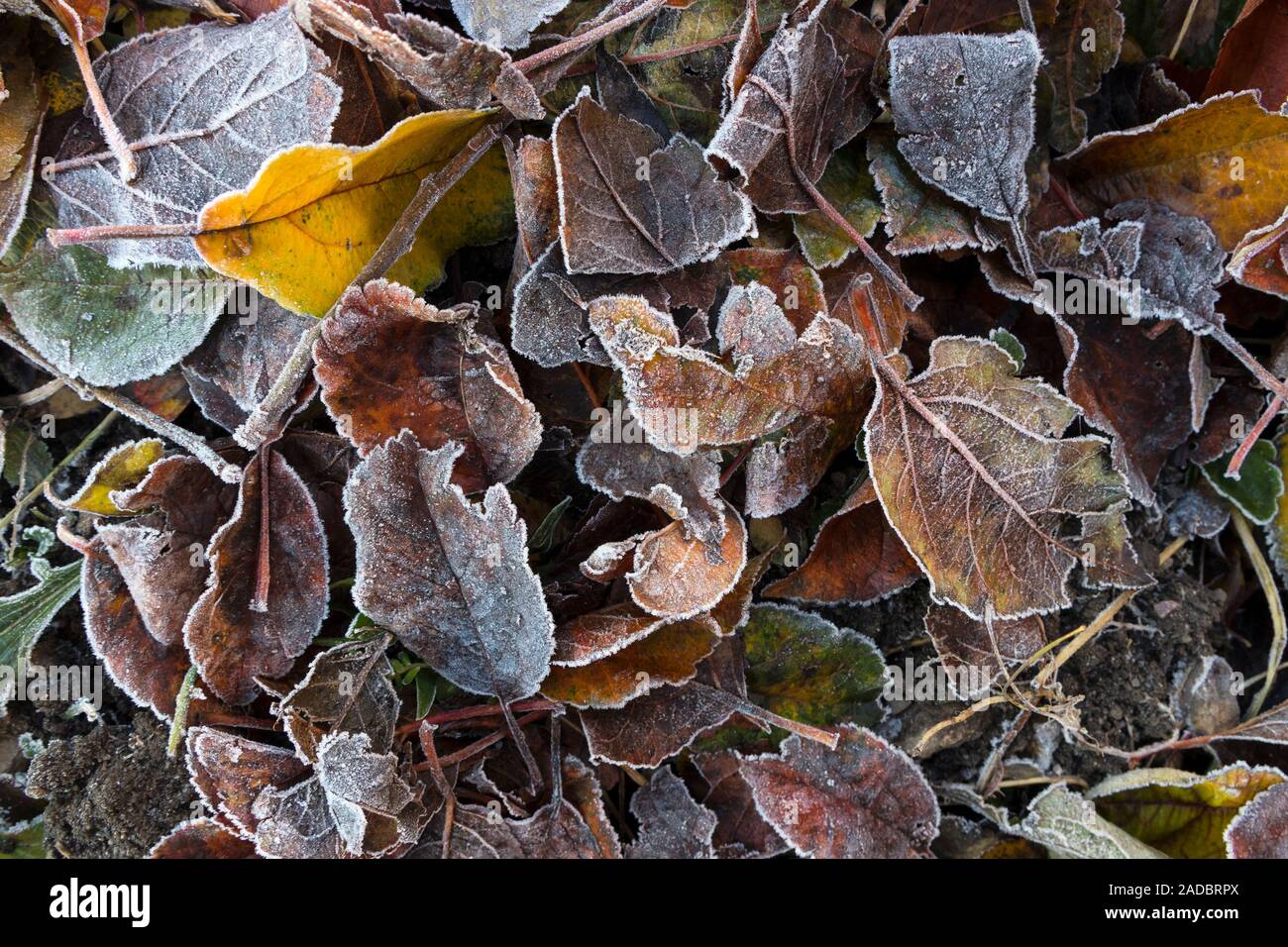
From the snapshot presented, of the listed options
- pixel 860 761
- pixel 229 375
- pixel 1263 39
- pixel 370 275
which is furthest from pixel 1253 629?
pixel 229 375

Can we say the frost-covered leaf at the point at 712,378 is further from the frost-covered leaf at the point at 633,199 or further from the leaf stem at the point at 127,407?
the leaf stem at the point at 127,407

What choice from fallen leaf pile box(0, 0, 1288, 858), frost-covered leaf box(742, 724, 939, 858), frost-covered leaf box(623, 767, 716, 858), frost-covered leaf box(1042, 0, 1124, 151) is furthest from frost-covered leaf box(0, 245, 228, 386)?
frost-covered leaf box(1042, 0, 1124, 151)

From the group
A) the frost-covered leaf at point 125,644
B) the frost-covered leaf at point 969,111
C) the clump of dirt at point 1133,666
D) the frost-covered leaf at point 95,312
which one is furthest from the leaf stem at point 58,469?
the clump of dirt at point 1133,666

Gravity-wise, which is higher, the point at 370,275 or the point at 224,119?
the point at 224,119

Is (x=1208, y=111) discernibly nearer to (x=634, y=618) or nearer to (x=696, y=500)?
(x=696, y=500)

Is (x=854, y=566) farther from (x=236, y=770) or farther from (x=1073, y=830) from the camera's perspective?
(x=236, y=770)

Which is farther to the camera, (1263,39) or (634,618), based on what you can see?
(1263,39)
